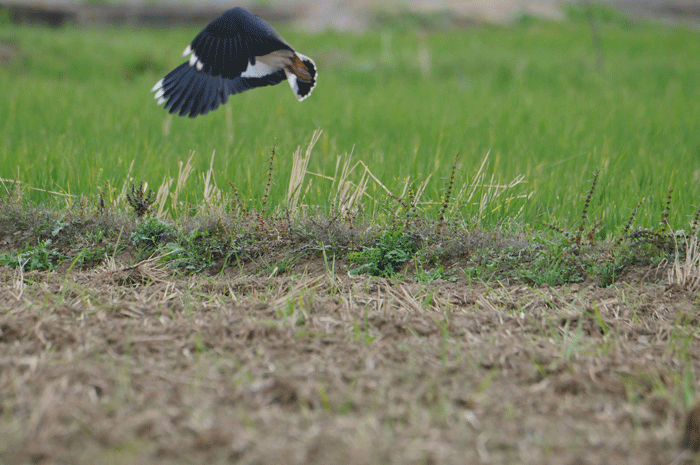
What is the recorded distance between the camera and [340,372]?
163 cm

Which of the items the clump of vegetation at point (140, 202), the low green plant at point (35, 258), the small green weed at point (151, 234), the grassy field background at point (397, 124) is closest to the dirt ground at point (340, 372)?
the low green plant at point (35, 258)

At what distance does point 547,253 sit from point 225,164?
6.00 ft

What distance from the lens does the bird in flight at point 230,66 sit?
2.74 meters

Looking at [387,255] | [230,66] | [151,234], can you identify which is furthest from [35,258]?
[387,255]

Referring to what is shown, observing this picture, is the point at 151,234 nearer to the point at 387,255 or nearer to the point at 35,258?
the point at 35,258

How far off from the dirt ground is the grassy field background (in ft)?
2.69

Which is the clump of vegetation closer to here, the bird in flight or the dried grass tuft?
the bird in flight

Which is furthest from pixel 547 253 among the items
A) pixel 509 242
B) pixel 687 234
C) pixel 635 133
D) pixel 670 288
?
pixel 635 133

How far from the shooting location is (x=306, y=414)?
1438 millimetres

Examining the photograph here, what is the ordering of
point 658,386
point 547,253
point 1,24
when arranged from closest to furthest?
point 658,386, point 547,253, point 1,24

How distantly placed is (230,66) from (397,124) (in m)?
2.45

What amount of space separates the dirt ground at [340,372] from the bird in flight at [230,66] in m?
1.00

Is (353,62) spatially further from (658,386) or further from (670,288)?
(658,386)

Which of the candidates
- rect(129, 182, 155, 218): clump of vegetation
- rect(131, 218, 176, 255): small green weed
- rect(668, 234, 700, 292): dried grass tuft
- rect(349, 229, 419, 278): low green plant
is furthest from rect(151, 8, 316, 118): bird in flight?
rect(668, 234, 700, 292): dried grass tuft
